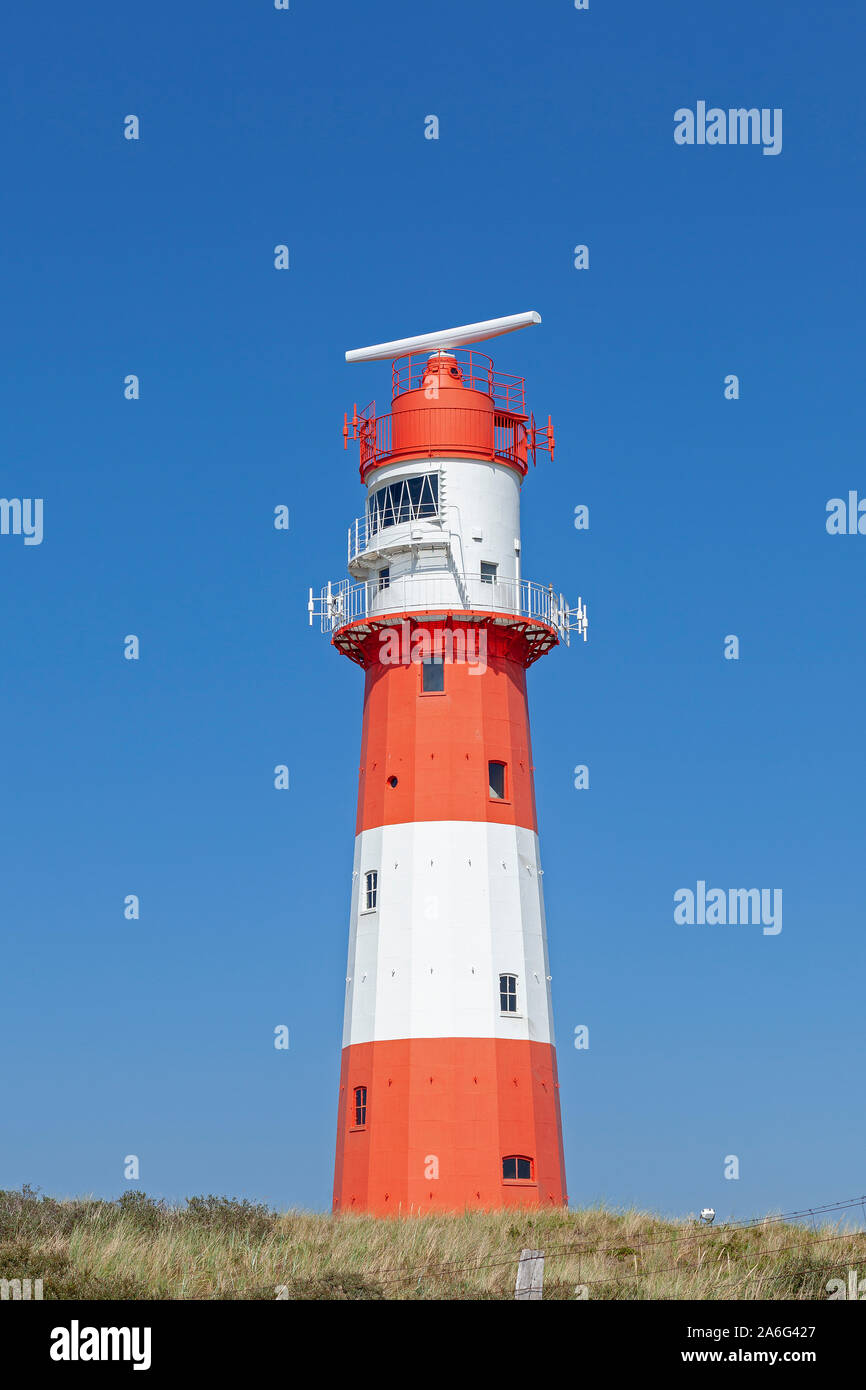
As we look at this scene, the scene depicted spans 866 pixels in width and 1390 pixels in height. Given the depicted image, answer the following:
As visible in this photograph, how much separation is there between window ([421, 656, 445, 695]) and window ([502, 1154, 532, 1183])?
1204 centimetres

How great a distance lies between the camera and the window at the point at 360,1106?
4322 centimetres

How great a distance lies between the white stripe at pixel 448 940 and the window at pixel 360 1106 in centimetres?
129

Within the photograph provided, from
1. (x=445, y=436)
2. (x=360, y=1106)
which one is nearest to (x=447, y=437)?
(x=445, y=436)

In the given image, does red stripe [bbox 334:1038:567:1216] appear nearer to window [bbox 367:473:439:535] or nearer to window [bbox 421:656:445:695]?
window [bbox 421:656:445:695]

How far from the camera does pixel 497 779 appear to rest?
1766 inches

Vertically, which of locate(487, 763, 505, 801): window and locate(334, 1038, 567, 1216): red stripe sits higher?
locate(487, 763, 505, 801): window

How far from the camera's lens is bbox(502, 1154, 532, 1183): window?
4175 cm

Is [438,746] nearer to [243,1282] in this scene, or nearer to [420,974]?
[420,974]

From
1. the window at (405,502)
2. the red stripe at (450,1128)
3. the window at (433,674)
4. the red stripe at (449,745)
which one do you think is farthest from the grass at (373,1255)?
the window at (405,502)

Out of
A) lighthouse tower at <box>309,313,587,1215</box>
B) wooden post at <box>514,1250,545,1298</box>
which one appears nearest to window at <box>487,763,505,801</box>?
lighthouse tower at <box>309,313,587,1215</box>

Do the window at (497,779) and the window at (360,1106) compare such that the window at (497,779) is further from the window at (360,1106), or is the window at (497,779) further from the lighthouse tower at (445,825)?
the window at (360,1106)

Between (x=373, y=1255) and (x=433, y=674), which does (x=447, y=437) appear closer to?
(x=433, y=674)

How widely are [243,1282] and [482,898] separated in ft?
58.3
